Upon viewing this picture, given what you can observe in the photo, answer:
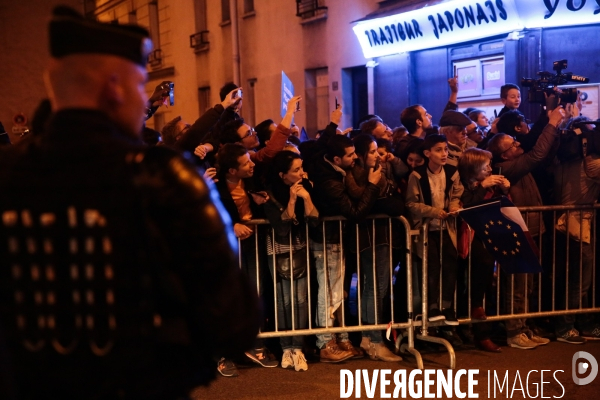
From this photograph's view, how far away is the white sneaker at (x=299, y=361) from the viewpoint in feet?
19.5

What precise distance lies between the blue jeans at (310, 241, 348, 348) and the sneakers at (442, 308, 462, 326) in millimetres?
907

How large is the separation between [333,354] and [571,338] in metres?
2.29

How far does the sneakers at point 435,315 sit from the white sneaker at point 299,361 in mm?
1195

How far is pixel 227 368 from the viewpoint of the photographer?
5898 mm

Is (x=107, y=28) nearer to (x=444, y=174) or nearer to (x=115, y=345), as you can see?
(x=115, y=345)

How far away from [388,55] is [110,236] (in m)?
13.1

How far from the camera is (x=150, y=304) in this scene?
2.02 meters

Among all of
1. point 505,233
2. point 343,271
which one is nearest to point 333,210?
point 343,271

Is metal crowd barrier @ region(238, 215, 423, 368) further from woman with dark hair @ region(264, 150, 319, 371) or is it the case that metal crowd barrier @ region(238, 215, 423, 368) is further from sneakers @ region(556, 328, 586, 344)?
sneakers @ region(556, 328, 586, 344)

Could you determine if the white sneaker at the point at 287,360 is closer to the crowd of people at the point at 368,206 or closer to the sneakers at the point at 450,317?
the crowd of people at the point at 368,206

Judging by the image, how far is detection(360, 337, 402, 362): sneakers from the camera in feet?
20.2

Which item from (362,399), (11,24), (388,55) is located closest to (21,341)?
(362,399)

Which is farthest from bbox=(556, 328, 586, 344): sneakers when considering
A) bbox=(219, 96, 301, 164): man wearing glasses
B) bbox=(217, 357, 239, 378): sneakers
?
bbox=(219, 96, 301, 164): man wearing glasses

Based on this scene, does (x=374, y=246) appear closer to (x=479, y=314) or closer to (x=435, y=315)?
(x=435, y=315)
